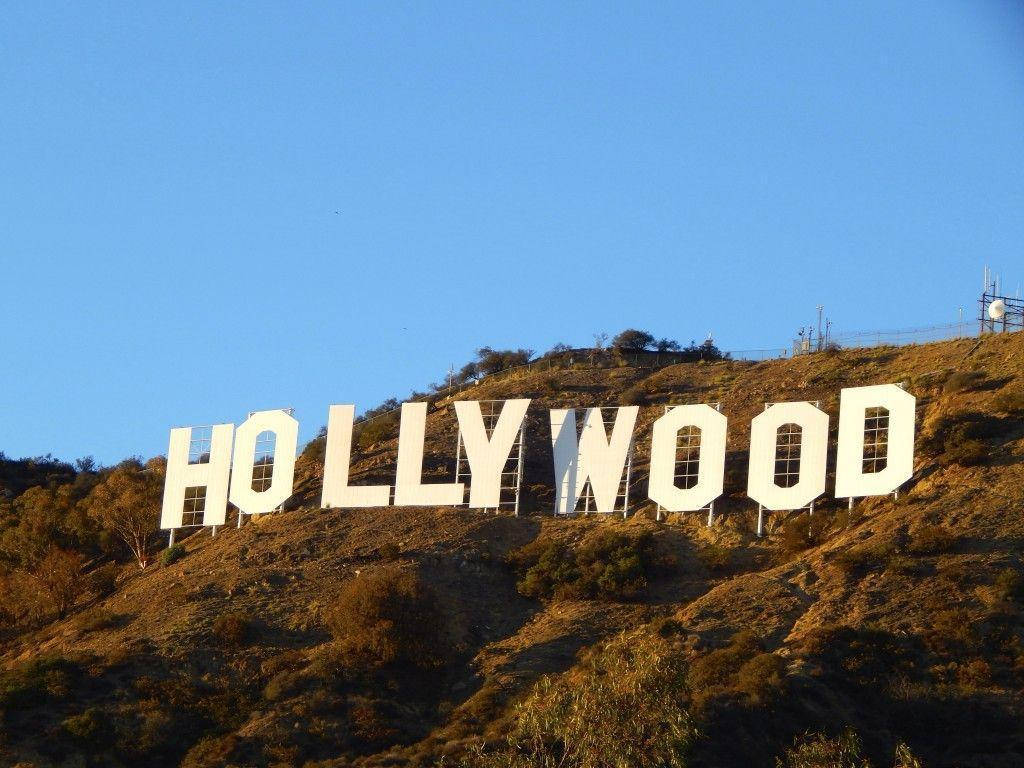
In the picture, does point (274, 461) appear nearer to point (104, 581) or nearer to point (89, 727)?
point (104, 581)

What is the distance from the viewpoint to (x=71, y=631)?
5362cm

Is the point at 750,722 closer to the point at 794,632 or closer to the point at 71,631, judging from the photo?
the point at 794,632

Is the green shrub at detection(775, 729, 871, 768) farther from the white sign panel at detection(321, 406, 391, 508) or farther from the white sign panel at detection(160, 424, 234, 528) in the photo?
the white sign panel at detection(160, 424, 234, 528)

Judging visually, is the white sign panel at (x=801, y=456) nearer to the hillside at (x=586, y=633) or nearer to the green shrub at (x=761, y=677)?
the hillside at (x=586, y=633)

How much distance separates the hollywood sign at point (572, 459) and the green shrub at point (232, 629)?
375 inches

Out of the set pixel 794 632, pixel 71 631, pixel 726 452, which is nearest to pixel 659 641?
pixel 794 632

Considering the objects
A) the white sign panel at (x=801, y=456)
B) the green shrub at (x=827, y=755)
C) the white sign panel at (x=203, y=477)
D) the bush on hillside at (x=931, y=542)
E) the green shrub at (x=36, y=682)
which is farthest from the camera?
the white sign panel at (x=203, y=477)

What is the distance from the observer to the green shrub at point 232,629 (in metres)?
49.6

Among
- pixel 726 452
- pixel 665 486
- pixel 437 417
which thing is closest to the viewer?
pixel 665 486

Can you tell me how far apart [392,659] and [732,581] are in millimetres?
10217

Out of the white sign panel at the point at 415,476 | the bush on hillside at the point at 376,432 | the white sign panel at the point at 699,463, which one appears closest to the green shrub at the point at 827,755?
the white sign panel at the point at 699,463

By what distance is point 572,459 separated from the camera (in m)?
57.8

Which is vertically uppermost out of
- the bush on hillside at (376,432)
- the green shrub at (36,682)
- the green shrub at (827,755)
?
the bush on hillside at (376,432)

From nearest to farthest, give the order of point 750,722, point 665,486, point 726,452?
point 750,722 → point 665,486 → point 726,452
